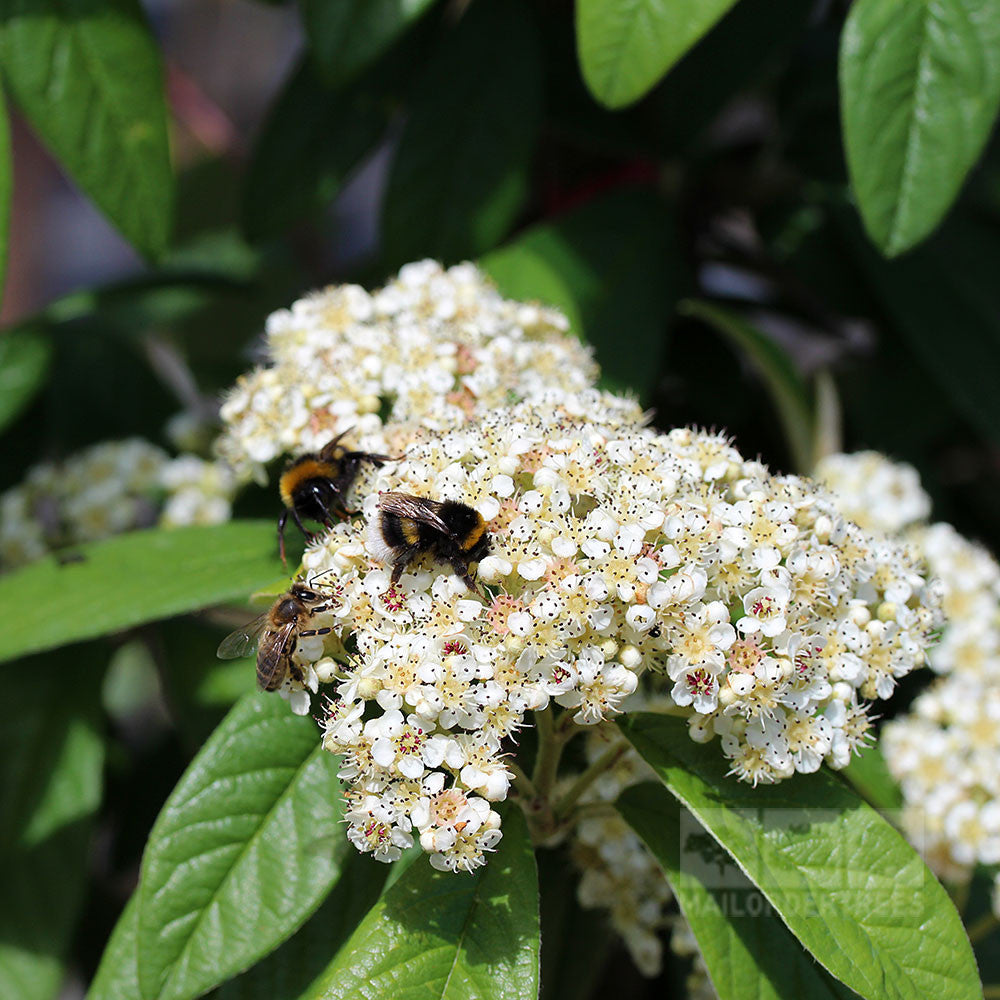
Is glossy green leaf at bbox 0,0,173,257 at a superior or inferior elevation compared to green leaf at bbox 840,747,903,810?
superior

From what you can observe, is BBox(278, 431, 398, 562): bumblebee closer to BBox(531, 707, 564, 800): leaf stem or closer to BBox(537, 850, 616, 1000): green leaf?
BBox(531, 707, 564, 800): leaf stem

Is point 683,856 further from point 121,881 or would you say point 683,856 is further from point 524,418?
point 121,881

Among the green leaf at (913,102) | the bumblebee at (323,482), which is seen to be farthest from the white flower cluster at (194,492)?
the green leaf at (913,102)

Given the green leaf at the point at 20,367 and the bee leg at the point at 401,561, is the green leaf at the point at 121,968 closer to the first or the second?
the bee leg at the point at 401,561

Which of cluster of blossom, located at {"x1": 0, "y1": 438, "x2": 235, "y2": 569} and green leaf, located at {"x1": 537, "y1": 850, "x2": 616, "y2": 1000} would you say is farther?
cluster of blossom, located at {"x1": 0, "y1": 438, "x2": 235, "y2": 569}

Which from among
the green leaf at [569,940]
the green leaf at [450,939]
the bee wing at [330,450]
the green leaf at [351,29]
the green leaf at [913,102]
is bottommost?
the green leaf at [569,940]

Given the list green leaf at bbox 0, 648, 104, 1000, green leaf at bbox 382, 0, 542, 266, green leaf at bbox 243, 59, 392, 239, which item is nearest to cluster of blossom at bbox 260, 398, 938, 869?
green leaf at bbox 0, 648, 104, 1000
